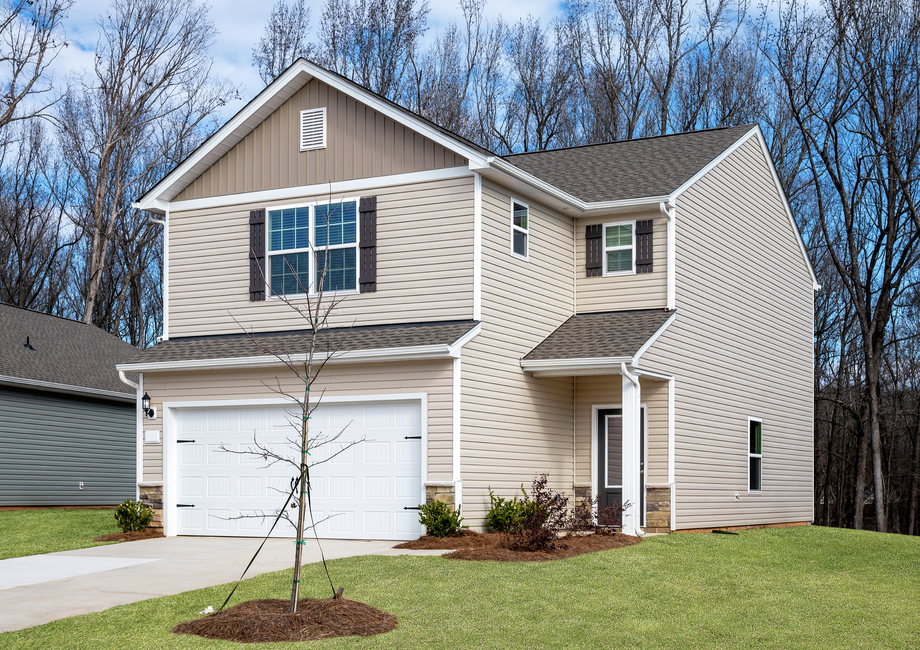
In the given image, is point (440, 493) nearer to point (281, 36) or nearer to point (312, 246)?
point (312, 246)

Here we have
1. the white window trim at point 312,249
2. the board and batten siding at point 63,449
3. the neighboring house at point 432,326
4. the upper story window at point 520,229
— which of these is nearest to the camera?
the neighboring house at point 432,326

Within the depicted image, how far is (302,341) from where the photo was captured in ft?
52.0

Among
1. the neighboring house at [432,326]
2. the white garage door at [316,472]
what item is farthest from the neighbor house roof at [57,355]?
the white garage door at [316,472]

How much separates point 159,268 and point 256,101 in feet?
85.4

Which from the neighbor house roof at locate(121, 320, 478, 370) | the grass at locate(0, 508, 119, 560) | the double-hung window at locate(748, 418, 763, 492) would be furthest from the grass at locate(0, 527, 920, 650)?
the double-hung window at locate(748, 418, 763, 492)

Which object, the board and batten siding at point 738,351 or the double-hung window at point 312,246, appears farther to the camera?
the board and batten siding at point 738,351

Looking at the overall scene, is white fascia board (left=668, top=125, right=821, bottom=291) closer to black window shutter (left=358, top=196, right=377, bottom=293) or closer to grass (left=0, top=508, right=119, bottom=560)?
black window shutter (left=358, top=196, right=377, bottom=293)

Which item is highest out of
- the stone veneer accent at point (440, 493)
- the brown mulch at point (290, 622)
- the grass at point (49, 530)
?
the stone veneer accent at point (440, 493)

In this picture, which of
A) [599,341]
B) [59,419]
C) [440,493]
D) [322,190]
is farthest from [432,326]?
[59,419]

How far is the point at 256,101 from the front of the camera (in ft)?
55.6

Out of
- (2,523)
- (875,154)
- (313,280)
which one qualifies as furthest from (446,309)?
(875,154)

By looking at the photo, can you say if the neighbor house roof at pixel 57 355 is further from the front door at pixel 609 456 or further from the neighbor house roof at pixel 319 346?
the front door at pixel 609 456

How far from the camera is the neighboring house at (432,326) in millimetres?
15117

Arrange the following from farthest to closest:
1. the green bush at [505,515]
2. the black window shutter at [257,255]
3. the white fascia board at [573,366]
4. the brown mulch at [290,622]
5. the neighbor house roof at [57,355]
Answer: the neighbor house roof at [57,355], the black window shutter at [257,255], the white fascia board at [573,366], the green bush at [505,515], the brown mulch at [290,622]
